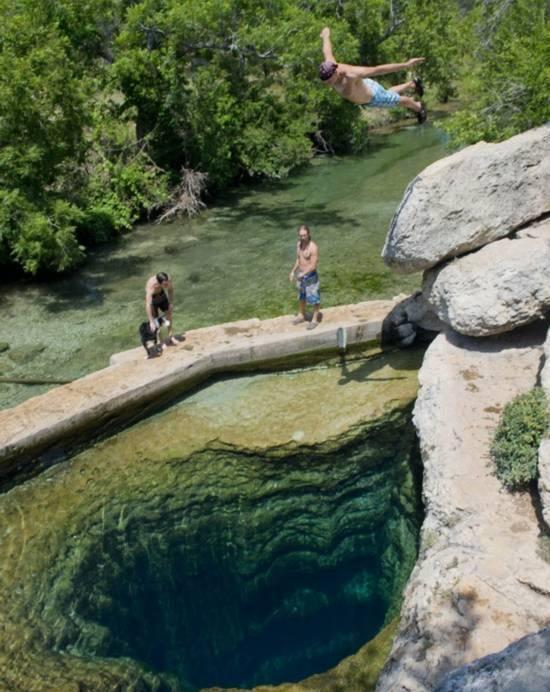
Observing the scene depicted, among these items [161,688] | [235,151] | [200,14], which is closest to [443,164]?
[161,688]

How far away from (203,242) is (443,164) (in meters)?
10.0

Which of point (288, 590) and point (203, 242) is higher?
point (203, 242)

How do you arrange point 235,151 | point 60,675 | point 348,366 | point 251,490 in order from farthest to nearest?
point 235,151
point 348,366
point 251,490
point 60,675

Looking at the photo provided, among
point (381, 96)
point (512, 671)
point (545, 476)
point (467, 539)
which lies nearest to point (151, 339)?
point (381, 96)

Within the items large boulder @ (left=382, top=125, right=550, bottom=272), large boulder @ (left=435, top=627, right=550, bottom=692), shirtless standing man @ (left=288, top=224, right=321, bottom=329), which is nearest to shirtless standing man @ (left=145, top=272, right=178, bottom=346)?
shirtless standing man @ (left=288, top=224, right=321, bottom=329)

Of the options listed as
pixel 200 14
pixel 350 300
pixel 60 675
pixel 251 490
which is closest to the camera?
pixel 60 675

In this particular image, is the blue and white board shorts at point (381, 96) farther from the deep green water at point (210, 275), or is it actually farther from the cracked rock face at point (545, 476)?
the deep green water at point (210, 275)

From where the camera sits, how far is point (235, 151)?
23.5 metres

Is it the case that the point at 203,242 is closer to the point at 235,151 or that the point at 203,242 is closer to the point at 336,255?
the point at 336,255

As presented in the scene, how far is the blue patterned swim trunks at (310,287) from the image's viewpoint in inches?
453

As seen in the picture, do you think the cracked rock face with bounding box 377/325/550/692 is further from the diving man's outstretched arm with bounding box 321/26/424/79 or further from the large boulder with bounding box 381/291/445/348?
the diving man's outstretched arm with bounding box 321/26/424/79

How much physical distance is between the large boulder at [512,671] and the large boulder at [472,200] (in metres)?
6.63

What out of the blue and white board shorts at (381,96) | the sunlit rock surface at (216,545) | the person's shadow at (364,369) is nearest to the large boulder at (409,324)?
the person's shadow at (364,369)

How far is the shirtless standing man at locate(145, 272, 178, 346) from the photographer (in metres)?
11.2
